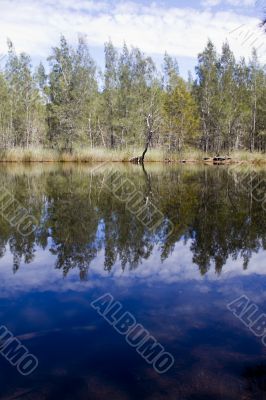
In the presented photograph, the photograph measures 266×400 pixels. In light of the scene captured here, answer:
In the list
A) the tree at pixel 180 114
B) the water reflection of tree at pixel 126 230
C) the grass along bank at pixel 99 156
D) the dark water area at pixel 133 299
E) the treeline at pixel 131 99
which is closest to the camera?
the dark water area at pixel 133 299

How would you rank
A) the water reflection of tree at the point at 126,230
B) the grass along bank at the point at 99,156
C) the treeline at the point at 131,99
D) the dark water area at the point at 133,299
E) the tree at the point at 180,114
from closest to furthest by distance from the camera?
the dark water area at the point at 133,299, the water reflection of tree at the point at 126,230, the grass along bank at the point at 99,156, the treeline at the point at 131,99, the tree at the point at 180,114

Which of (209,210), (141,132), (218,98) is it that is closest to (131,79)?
(141,132)

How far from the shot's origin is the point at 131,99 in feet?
133

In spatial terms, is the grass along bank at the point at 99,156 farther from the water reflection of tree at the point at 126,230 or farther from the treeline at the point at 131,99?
the water reflection of tree at the point at 126,230

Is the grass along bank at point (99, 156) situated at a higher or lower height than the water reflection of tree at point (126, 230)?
higher

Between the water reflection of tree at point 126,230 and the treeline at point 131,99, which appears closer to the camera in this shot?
the water reflection of tree at point 126,230

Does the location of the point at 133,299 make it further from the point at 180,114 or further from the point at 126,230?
the point at 180,114

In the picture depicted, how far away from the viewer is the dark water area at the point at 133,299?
227cm

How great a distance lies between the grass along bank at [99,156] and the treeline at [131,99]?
8.65ft

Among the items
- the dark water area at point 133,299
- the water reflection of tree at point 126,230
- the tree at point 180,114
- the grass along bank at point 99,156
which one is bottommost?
the dark water area at point 133,299

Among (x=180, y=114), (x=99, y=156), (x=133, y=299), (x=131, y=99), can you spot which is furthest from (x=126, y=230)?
(x=180, y=114)

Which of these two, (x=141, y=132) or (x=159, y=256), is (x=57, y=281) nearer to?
(x=159, y=256)

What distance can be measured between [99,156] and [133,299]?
99.7ft

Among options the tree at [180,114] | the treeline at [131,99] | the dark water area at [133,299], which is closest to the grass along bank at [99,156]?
the treeline at [131,99]
